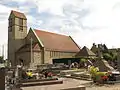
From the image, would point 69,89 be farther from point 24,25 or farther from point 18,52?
point 24,25

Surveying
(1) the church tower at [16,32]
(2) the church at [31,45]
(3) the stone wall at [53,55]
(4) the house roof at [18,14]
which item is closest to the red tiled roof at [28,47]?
(2) the church at [31,45]

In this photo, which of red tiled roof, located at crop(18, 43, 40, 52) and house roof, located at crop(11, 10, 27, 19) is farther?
house roof, located at crop(11, 10, 27, 19)

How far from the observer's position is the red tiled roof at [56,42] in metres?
70.2

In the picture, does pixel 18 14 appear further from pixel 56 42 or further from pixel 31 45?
pixel 56 42

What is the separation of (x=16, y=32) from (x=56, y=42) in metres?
12.9

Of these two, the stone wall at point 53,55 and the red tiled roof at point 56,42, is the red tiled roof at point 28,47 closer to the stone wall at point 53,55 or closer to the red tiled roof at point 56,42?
the red tiled roof at point 56,42

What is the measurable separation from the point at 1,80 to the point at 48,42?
211ft

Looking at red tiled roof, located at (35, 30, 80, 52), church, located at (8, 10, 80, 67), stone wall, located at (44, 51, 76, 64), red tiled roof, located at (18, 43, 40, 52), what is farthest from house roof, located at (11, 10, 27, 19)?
stone wall, located at (44, 51, 76, 64)

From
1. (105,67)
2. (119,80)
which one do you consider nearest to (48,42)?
(105,67)

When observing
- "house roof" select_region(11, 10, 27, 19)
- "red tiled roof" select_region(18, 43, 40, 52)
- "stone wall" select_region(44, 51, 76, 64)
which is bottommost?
"stone wall" select_region(44, 51, 76, 64)

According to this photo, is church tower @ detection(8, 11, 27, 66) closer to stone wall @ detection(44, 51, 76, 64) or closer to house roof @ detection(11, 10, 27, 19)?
house roof @ detection(11, 10, 27, 19)

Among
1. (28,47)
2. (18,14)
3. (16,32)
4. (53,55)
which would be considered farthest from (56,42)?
(18,14)

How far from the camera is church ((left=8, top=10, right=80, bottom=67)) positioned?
6519 cm

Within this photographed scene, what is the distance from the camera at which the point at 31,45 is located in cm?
6481
